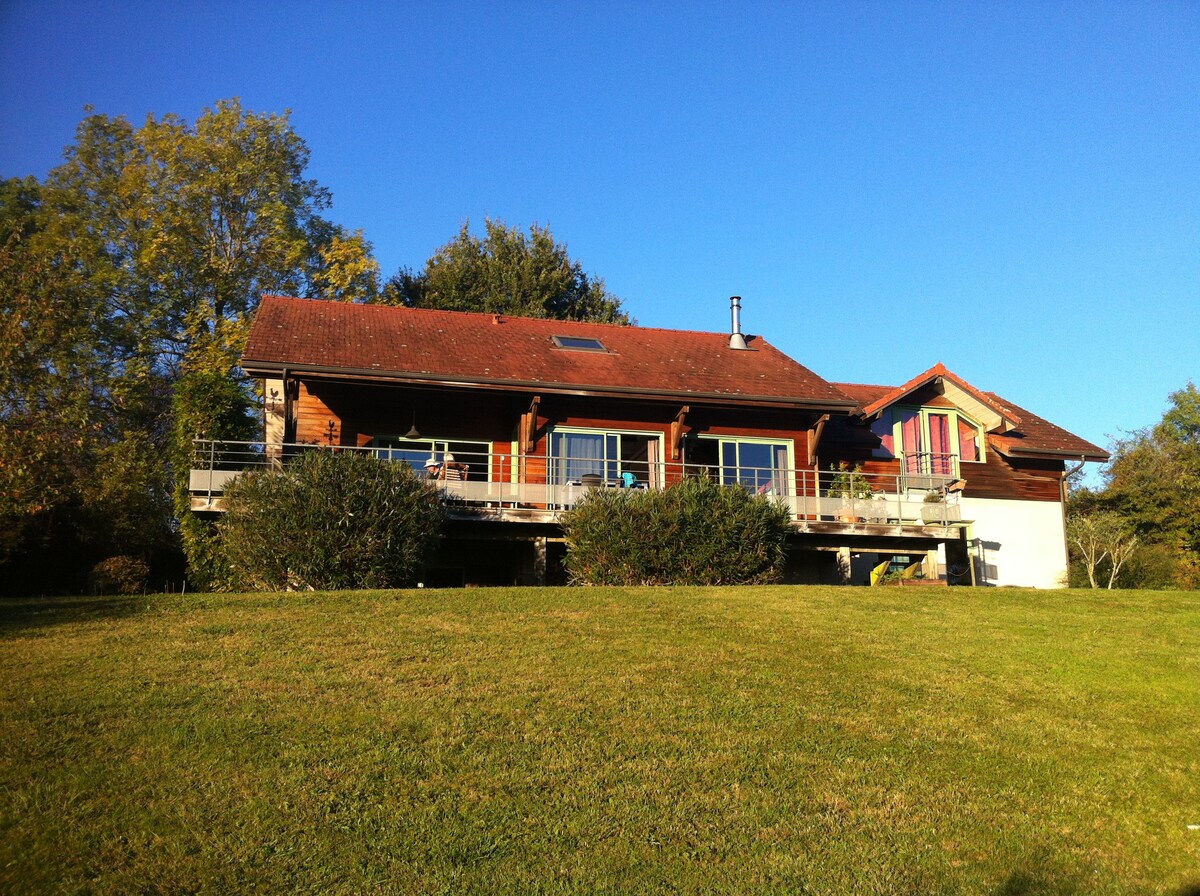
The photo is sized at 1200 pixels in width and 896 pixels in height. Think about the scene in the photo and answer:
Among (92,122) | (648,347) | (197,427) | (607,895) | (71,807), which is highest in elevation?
(92,122)

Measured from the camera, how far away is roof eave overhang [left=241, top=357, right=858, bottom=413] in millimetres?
21797

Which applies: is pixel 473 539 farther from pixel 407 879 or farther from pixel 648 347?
pixel 407 879

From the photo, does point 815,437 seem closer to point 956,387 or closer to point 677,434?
point 677,434

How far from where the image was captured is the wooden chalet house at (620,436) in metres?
22.2

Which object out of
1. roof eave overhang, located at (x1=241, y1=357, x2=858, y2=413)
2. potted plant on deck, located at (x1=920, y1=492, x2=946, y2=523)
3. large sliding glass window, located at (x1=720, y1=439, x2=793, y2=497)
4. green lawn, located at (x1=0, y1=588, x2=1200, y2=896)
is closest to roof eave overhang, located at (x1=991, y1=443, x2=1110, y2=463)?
roof eave overhang, located at (x1=241, y1=357, x2=858, y2=413)

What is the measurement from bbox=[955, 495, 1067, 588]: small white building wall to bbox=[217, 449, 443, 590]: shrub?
1554 centimetres

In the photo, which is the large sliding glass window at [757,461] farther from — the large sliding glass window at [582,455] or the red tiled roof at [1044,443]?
the red tiled roof at [1044,443]

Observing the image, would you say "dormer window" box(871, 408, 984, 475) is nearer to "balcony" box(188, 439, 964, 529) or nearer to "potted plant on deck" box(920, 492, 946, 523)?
"balcony" box(188, 439, 964, 529)

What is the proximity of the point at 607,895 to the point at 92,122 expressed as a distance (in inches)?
1402

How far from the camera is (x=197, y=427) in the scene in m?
21.4

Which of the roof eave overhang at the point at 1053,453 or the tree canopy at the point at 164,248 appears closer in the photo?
the roof eave overhang at the point at 1053,453

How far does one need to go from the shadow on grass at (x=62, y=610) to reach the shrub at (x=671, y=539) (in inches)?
275

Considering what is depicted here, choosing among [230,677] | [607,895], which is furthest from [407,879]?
[230,677]

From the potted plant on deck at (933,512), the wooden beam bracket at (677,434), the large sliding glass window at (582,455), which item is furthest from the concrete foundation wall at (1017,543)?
the large sliding glass window at (582,455)
